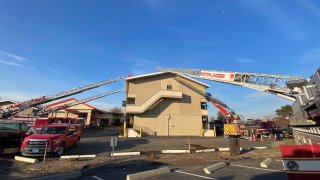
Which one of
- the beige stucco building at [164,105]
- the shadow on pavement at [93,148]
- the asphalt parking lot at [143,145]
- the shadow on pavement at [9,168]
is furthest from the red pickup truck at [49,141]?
the beige stucco building at [164,105]

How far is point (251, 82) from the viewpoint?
2944 cm

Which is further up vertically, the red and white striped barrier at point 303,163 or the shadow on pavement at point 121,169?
the red and white striped barrier at point 303,163

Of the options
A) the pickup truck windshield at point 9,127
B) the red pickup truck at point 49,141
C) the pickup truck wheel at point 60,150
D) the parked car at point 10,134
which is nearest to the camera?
the red pickup truck at point 49,141

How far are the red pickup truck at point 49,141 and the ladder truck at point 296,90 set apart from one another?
524 inches

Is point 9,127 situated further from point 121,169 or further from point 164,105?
point 164,105

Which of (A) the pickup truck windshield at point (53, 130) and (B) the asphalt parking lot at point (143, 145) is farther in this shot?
(B) the asphalt parking lot at point (143, 145)

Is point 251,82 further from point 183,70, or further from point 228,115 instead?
point 183,70

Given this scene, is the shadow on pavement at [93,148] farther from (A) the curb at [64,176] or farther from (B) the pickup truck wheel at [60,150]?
(A) the curb at [64,176]

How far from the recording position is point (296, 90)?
1075cm

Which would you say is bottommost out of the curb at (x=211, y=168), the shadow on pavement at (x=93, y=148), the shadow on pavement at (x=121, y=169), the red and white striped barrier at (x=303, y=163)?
the shadow on pavement at (x=121, y=169)

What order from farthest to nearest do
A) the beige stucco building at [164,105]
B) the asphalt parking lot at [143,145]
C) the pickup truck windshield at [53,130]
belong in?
the beige stucco building at [164,105], the asphalt parking lot at [143,145], the pickup truck windshield at [53,130]

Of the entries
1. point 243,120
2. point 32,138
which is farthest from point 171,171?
point 243,120

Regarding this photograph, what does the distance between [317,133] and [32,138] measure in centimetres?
1462

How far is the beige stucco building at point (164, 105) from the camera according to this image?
36.6m
